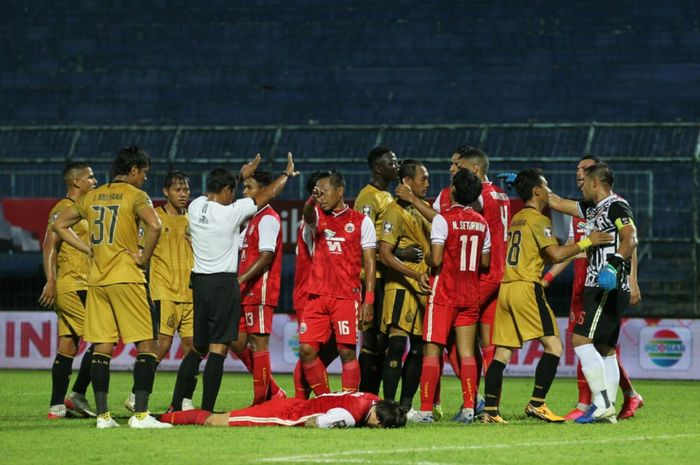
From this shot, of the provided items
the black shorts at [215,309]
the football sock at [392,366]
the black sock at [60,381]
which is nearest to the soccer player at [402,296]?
the football sock at [392,366]

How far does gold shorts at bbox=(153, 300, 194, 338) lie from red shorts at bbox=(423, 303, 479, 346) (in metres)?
2.53

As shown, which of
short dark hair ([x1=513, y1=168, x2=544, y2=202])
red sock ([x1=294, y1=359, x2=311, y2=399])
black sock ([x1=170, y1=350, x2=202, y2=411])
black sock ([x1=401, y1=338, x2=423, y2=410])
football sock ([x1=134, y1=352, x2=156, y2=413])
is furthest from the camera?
red sock ([x1=294, y1=359, x2=311, y2=399])

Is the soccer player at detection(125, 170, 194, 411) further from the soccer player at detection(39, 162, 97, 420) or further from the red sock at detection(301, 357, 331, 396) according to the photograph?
the red sock at detection(301, 357, 331, 396)

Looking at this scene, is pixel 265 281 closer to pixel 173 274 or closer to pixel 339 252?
pixel 339 252

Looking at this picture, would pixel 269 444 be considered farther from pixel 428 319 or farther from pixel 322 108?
pixel 322 108

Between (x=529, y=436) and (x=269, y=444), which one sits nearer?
(x=269, y=444)

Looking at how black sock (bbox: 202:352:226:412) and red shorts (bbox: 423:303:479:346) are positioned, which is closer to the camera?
black sock (bbox: 202:352:226:412)

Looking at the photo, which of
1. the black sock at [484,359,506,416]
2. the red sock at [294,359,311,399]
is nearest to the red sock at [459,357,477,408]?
the black sock at [484,359,506,416]

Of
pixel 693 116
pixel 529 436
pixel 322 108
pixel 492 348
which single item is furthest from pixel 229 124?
pixel 529 436

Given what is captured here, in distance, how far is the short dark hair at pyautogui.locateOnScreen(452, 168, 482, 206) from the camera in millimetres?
10203

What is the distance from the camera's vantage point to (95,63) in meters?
24.7

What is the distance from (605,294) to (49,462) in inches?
181

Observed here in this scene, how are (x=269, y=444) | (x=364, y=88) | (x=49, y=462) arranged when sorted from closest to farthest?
(x=49, y=462) → (x=269, y=444) → (x=364, y=88)

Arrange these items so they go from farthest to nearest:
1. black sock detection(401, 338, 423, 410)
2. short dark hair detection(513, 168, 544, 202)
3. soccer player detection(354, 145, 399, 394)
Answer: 1. soccer player detection(354, 145, 399, 394)
2. black sock detection(401, 338, 423, 410)
3. short dark hair detection(513, 168, 544, 202)
